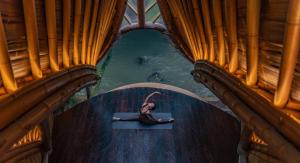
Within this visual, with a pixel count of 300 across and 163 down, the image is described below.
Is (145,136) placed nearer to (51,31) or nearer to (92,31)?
(92,31)

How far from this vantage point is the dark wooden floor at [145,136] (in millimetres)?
10430

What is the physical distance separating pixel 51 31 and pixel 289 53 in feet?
14.7

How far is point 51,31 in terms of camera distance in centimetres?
661

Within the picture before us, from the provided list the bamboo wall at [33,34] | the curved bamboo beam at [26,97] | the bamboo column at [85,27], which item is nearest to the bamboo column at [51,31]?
the bamboo wall at [33,34]

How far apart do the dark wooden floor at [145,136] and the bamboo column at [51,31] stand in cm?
412

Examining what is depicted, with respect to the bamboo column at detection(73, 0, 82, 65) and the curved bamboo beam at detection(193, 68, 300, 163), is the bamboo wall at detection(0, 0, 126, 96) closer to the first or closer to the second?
the bamboo column at detection(73, 0, 82, 65)

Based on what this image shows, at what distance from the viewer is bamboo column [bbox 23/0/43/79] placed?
541 centimetres

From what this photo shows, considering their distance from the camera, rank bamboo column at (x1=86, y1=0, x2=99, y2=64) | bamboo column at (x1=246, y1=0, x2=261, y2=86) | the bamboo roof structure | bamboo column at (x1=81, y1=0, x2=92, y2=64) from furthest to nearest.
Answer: bamboo column at (x1=86, y1=0, x2=99, y2=64)
bamboo column at (x1=81, y1=0, x2=92, y2=64)
bamboo column at (x1=246, y1=0, x2=261, y2=86)
the bamboo roof structure

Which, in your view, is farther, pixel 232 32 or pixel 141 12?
pixel 141 12

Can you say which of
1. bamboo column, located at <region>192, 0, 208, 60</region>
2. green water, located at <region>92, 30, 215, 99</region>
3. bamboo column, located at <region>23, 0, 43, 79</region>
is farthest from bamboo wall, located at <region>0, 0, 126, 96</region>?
green water, located at <region>92, 30, 215, 99</region>

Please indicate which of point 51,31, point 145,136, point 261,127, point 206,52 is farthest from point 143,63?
point 261,127

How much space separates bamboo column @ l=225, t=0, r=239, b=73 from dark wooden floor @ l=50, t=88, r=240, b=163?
4.07 meters

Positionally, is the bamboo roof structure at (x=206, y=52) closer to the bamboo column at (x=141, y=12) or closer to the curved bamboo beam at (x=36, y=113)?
the curved bamboo beam at (x=36, y=113)

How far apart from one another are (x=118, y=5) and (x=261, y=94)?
8.02m
